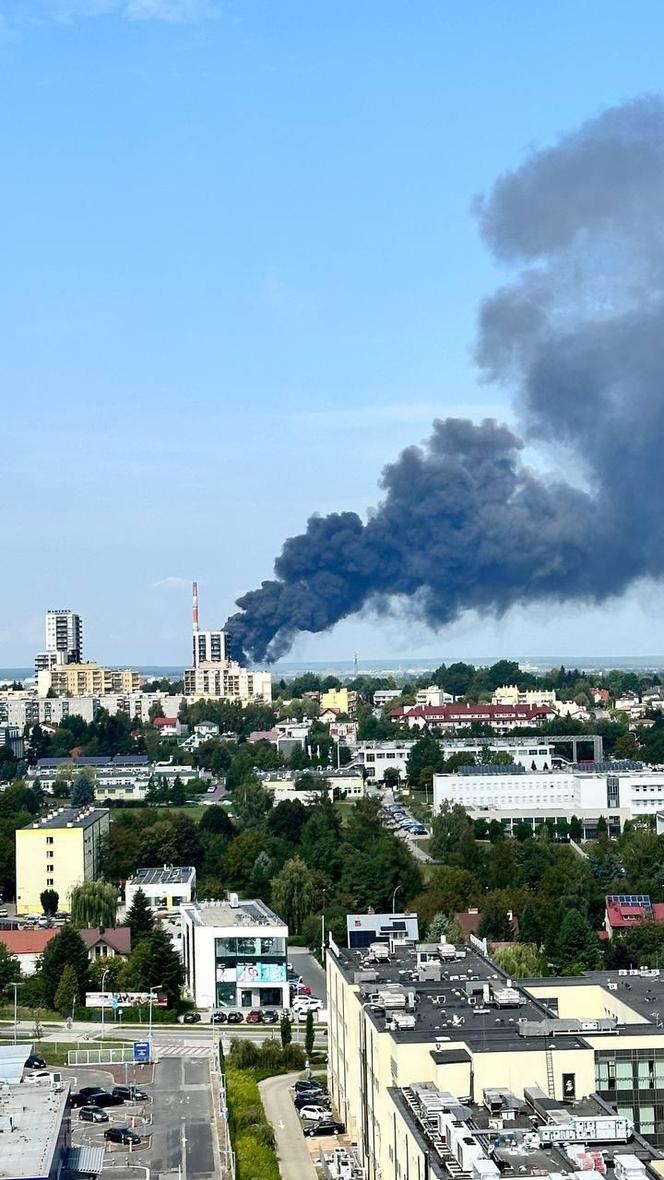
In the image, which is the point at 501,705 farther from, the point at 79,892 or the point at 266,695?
the point at 79,892

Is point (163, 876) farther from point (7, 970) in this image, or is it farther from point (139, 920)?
point (7, 970)

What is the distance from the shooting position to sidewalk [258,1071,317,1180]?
516 inches

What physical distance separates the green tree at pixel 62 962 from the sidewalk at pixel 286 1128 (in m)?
3.88

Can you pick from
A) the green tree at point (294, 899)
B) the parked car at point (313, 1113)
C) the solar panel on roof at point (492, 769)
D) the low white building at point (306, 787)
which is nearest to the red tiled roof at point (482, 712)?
the low white building at point (306, 787)

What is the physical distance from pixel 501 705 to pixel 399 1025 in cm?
4402

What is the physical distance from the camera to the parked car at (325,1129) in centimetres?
1415

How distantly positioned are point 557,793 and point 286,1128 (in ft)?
70.1

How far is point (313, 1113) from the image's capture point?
47.9ft

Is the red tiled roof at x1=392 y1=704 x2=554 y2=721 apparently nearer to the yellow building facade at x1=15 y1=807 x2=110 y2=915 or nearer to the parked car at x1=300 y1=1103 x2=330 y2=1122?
the yellow building facade at x1=15 y1=807 x2=110 y2=915

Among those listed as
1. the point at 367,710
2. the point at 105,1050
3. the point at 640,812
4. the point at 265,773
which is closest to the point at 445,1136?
the point at 105,1050

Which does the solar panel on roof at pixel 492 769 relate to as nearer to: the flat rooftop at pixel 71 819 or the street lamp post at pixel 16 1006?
the flat rooftop at pixel 71 819

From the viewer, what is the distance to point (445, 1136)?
32.2 ft

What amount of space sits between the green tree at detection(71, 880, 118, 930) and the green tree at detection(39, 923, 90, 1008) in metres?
3.10

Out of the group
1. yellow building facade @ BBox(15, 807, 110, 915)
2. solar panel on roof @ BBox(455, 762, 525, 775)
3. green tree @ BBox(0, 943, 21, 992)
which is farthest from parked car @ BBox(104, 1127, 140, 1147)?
solar panel on roof @ BBox(455, 762, 525, 775)
